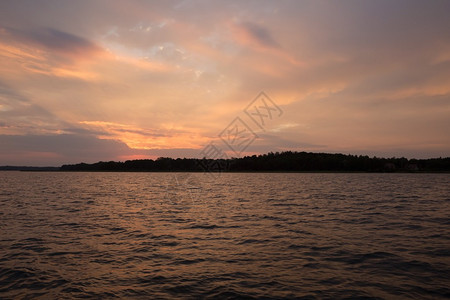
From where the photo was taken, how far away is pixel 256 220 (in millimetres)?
27688

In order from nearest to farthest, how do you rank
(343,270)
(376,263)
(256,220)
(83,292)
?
(83,292) → (343,270) → (376,263) → (256,220)

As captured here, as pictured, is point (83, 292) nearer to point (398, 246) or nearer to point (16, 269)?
point (16, 269)

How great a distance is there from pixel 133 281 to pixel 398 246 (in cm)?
1532

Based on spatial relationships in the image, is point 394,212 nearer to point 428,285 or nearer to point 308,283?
point 428,285

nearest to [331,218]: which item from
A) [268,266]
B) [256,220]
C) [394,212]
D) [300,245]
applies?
[256,220]

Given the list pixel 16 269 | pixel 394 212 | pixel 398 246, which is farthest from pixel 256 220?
pixel 16 269

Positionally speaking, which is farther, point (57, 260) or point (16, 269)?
point (57, 260)

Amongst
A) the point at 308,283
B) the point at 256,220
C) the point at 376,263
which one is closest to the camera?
the point at 308,283

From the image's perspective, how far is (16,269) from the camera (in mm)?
14188

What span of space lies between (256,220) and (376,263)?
13566mm

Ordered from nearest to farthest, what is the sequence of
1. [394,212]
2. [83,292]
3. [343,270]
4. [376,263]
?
[83,292], [343,270], [376,263], [394,212]

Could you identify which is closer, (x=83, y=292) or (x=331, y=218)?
(x=83, y=292)

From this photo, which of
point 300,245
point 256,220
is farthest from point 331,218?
point 300,245

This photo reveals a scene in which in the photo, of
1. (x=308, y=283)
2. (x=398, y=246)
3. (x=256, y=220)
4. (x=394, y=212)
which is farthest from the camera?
(x=394, y=212)
